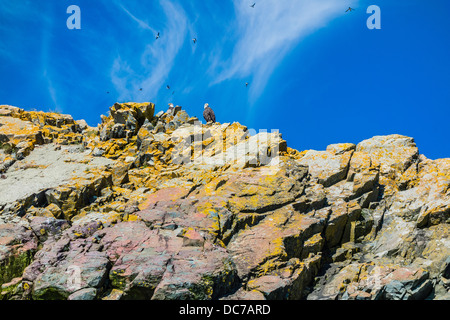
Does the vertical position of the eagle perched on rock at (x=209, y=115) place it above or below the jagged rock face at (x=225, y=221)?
above

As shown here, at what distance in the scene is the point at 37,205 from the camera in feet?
55.3

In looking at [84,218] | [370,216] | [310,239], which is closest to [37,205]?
[84,218]

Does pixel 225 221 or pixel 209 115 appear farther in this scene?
pixel 209 115

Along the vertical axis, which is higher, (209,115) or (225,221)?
(209,115)

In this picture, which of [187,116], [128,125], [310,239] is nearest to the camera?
[310,239]

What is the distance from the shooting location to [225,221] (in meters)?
14.5

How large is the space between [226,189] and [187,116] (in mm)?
16188

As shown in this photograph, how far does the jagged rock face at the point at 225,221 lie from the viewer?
11.1 metres

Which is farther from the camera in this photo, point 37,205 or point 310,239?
point 37,205

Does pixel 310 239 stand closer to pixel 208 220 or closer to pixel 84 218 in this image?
pixel 208 220

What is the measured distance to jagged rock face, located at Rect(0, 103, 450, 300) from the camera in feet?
36.5

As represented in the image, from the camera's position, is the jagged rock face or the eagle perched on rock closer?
the jagged rock face

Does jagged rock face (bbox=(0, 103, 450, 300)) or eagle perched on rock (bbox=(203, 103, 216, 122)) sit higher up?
eagle perched on rock (bbox=(203, 103, 216, 122))

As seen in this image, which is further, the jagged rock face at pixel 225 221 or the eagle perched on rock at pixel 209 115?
the eagle perched on rock at pixel 209 115
